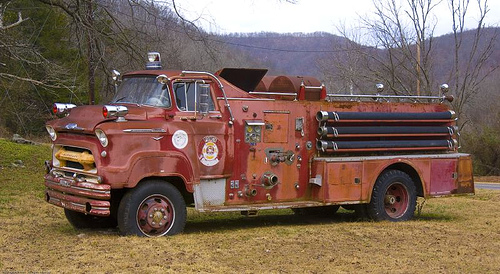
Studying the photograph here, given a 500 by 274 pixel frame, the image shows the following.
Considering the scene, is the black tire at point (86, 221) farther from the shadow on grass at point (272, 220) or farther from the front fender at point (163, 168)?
the front fender at point (163, 168)

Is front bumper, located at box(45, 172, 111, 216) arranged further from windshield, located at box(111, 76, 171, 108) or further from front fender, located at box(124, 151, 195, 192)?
windshield, located at box(111, 76, 171, 108)

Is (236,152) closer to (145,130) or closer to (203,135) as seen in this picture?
(203,135)

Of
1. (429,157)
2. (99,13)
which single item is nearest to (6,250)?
(429,157)

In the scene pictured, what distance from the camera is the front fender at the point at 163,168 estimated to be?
9.09 meters

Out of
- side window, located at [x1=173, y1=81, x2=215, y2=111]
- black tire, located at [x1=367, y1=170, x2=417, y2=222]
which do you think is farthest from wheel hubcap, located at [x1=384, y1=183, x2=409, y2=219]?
side window, located at [x1=173, y1=81, x2=215, y2=111]

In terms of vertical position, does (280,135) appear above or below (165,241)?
above

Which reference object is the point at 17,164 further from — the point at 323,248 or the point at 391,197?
the point at 323,248

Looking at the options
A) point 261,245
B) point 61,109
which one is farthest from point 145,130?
point 261,245

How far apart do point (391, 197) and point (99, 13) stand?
27.3 feet

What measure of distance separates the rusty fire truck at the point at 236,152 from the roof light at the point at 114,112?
0.05 feet

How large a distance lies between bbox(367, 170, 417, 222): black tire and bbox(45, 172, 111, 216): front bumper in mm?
4670

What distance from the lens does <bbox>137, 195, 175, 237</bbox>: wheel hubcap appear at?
30.3 feet

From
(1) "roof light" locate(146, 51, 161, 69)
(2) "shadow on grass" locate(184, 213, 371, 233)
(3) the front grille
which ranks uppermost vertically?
(1) "roof light" locate(146, 51, 161, 69)

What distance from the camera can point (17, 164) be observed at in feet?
64.1
